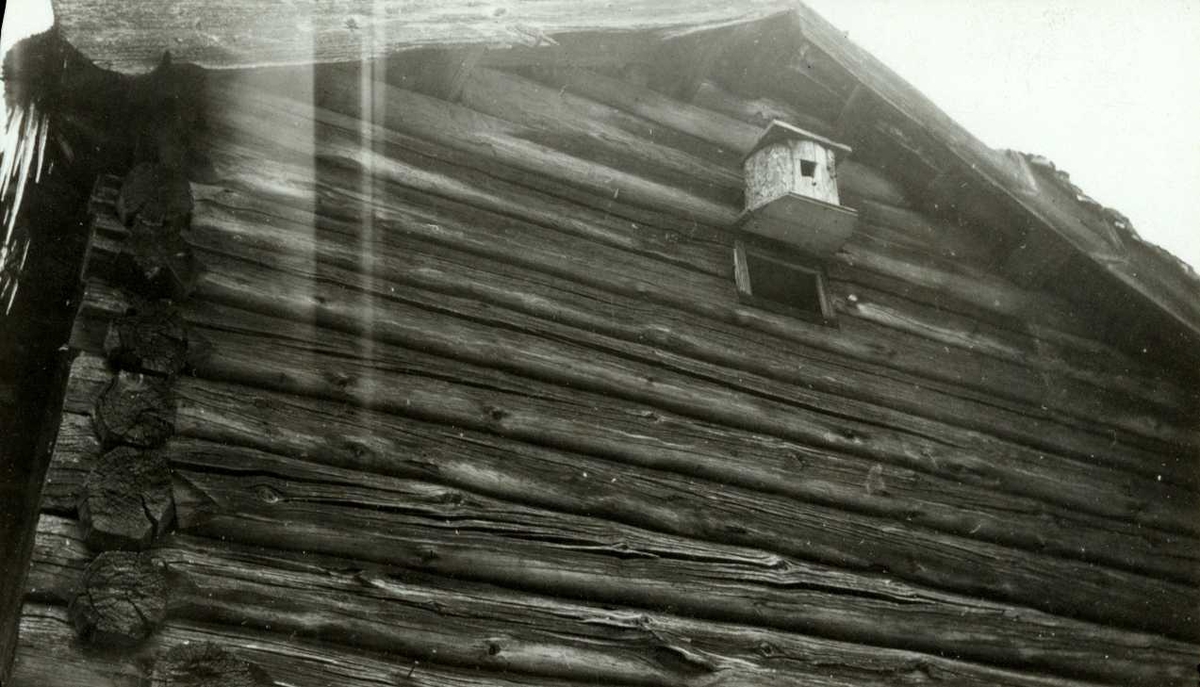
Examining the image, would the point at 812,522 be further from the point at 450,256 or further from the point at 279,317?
the point at 279,317

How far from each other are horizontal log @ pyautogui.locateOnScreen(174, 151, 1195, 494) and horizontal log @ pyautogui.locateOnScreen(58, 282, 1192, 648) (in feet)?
0.56

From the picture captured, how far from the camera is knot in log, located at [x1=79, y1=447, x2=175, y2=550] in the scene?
2256 mm

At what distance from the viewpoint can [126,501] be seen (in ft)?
7.60

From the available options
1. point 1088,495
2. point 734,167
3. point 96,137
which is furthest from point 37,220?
point 1088,495

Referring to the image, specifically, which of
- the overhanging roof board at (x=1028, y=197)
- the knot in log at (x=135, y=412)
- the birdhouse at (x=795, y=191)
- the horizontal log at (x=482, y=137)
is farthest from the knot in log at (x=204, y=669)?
the overhanging roof board at (x=1028, y=197)

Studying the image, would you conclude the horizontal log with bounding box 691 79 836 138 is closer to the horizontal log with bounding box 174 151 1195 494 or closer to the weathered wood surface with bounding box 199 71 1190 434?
the weathered wood surface with bounding box 199 71 1190 434

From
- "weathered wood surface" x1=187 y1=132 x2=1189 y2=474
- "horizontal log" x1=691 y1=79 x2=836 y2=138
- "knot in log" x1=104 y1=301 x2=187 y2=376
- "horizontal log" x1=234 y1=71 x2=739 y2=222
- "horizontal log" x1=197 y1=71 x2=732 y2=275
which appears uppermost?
"horizontal log" x1=691 y1=79 x2=836 y2=138

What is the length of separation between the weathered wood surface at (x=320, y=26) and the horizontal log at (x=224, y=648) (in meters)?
1.59

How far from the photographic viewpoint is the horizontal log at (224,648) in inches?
83.6

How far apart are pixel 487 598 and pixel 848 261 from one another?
2.38 meters

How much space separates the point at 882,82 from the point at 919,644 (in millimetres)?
2519

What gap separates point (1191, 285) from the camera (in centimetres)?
437

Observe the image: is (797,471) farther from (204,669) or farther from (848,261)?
(204,669)

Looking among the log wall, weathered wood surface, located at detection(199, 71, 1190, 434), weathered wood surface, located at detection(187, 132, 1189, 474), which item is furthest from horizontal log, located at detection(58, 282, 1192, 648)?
weathered wood surface, located at detection(199, 71, 1190, 434)
